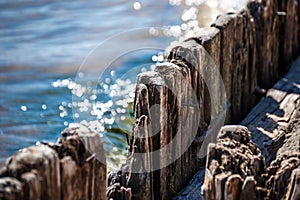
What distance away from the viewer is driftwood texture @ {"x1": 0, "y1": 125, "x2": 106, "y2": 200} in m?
2.33

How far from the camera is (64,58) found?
26.5ft

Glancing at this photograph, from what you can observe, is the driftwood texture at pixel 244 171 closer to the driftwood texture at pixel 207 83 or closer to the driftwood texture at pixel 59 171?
the driftwood texture at pixel 207 83

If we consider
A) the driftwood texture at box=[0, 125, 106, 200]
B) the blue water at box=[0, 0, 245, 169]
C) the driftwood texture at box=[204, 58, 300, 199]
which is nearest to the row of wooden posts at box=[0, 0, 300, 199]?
the driftwood texture at box=[0, 125, 106, 200]

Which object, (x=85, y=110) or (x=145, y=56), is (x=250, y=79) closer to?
(x=85, y=110)

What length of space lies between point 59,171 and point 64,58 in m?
5.68

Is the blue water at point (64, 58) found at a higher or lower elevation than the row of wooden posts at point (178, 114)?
lower

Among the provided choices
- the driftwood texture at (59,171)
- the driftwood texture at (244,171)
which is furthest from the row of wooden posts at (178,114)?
the driftwood texture at (244,171)

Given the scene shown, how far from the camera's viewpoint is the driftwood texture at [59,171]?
233cm

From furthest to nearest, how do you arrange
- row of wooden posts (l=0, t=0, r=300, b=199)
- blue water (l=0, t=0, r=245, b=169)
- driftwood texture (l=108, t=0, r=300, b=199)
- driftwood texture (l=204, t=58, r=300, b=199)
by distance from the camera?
blue water (l=0, t=0, r=245, b=169), driftwood texture (l=108, t=0, r=300, b=199), driftwood texture (l=204, t=58, r=300, b=199), row of wooden posts (l=0, t=0, r=300, b=199)

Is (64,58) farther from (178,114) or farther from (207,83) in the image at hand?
(178,114)

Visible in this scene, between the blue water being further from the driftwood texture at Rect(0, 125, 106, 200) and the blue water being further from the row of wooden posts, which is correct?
the driftwood texture at Rect(0, 125, 106, 200)

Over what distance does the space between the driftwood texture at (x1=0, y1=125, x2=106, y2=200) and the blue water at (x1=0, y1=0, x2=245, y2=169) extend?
9.79 feet

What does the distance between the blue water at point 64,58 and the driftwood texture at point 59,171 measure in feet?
Result: 9.79

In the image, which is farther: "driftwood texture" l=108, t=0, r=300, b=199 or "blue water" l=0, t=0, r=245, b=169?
"blue water" l=0, t=0, r=245, b=169
